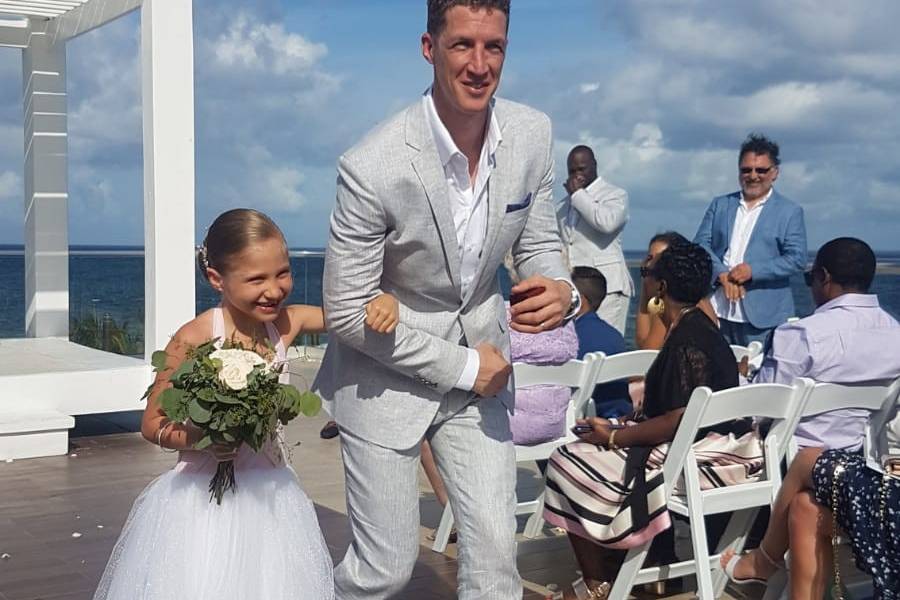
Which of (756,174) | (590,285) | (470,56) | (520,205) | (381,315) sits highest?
(470,56)

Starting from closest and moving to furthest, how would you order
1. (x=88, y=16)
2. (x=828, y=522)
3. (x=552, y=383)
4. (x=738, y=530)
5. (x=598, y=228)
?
(x=828, y=522) < (x=738, y=530) < (x=552, y=383) < (x=598, y=228) < (x=88, y=16)

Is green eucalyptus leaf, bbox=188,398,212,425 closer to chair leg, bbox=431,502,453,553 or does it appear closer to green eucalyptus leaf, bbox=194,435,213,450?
green eucalyptus leaf, bbox=194,435,213,450

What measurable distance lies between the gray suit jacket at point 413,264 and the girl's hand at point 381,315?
0.12 metres

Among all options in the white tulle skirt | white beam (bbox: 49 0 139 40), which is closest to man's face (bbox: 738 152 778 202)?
white beam (bbox: 49 0 139 40)

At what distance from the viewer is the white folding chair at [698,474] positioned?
5039mm

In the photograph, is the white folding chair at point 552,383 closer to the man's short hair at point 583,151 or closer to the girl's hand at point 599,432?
the girl's hand at point 599,432

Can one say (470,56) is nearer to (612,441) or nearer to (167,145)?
(612,441)

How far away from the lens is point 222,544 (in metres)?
3.83

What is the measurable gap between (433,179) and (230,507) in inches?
45.0

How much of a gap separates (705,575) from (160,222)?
18.1ft

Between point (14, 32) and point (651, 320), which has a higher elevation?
point (14, 32)

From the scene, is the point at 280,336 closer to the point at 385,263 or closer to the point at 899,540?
the point at 385,263

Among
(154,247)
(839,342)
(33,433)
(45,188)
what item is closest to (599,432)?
(839,342)

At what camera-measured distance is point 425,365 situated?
3.70 metres
